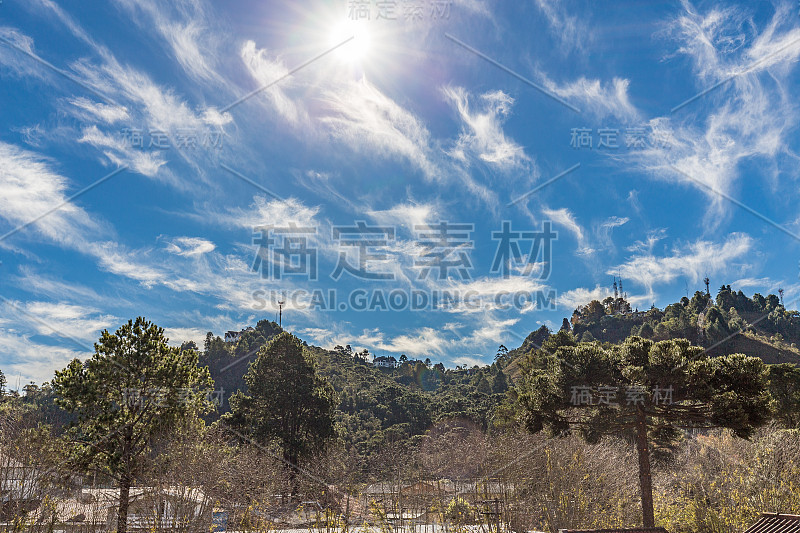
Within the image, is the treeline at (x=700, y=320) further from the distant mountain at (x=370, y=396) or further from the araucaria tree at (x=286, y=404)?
the araucaria tree at (x=286, y=404)

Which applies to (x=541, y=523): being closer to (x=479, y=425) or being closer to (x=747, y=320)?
(x=479, y=425)

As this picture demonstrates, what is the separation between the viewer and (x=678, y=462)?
20391 mm

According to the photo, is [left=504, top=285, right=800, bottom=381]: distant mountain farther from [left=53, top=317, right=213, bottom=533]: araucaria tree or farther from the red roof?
the red roof

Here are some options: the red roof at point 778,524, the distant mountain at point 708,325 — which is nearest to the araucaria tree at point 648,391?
the red roof at point 778,524

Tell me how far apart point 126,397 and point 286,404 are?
515 inches

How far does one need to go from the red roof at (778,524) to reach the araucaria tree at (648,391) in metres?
3.09

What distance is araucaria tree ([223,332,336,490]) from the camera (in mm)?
24875

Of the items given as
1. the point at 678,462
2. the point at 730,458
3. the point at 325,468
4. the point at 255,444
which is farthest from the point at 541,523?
the point at 255,444

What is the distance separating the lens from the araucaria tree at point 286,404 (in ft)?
81.6

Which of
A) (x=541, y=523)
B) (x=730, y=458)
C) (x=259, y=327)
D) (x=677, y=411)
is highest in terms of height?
(x=259, y=327)

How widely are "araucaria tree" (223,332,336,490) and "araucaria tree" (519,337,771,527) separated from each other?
15.9 metres

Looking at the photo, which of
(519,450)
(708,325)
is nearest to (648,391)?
(519,450)

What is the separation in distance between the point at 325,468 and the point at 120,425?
1155 centimetres

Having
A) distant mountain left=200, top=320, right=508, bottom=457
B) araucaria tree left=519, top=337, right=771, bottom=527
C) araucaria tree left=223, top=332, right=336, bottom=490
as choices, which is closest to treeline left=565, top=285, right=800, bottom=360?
distant mountain left=200, top=320, right=508, bottom=457
